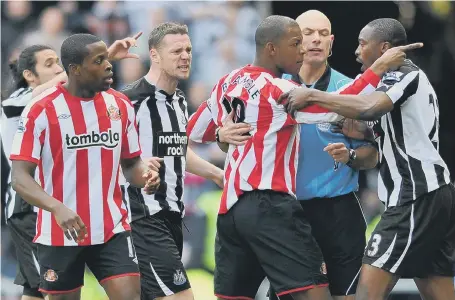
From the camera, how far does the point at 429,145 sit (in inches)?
274

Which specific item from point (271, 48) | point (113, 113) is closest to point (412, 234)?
point (271, 48)

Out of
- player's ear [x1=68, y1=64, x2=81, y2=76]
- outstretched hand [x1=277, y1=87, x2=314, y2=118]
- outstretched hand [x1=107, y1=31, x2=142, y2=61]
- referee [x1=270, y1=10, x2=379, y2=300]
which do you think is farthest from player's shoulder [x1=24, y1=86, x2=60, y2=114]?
referee [x1=270, y1=10, x2=379, y2=300]

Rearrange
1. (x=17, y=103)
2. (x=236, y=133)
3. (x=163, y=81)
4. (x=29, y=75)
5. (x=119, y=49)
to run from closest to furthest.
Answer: (x=236, y=133), (x=119, y=49), (x=163, y=81), (x=17, y=103), (x=29, y=75)

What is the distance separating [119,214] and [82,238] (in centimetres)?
48

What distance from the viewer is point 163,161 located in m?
7.86

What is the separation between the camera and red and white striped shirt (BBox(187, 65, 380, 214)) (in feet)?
22.0

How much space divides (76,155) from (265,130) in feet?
3.94

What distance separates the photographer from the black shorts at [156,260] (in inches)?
303

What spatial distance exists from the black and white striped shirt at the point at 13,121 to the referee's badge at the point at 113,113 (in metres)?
1.83

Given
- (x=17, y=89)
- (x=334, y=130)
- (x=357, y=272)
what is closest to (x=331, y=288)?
(x=357, y=272)

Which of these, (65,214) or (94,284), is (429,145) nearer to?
(65,214)

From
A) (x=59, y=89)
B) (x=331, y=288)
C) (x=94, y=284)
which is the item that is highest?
(x=59, y=89)

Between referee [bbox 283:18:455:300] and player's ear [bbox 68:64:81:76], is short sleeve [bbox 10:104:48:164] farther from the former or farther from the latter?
referee [bbox 283:18:455:300]

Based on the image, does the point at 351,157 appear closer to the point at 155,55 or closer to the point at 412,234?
the point at 412,234
